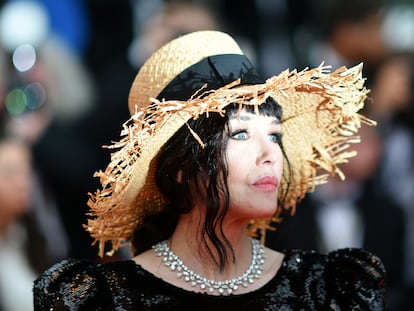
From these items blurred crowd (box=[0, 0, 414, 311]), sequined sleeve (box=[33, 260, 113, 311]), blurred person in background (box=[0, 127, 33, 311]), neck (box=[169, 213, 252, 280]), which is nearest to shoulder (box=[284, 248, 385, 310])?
neck (box=[169, 213, 252, 280])

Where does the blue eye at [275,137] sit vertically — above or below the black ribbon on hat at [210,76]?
below

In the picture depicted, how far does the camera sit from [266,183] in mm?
2137

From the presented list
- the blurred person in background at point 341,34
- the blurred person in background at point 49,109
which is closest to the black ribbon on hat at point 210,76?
the blurred person in background at point 49,109

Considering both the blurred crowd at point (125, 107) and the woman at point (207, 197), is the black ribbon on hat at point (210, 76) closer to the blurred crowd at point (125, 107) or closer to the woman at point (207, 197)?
the woman at point (207, 197)

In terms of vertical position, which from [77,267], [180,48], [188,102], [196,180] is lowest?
[77,267]

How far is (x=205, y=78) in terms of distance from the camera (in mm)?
2178

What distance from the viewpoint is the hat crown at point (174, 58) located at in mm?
2219

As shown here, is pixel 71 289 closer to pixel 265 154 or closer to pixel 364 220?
pixel 265 154

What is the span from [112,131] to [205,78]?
4.81 ft

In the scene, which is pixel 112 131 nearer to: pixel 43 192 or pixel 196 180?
pixel 43 192

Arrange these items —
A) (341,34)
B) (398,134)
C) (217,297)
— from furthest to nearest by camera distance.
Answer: (341,34) < (398,134) < (217,297)

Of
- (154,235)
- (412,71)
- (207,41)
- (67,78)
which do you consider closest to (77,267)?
(154,235)

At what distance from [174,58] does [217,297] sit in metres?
0.56

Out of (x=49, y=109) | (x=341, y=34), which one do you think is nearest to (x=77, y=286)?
(x=49, y=109)
